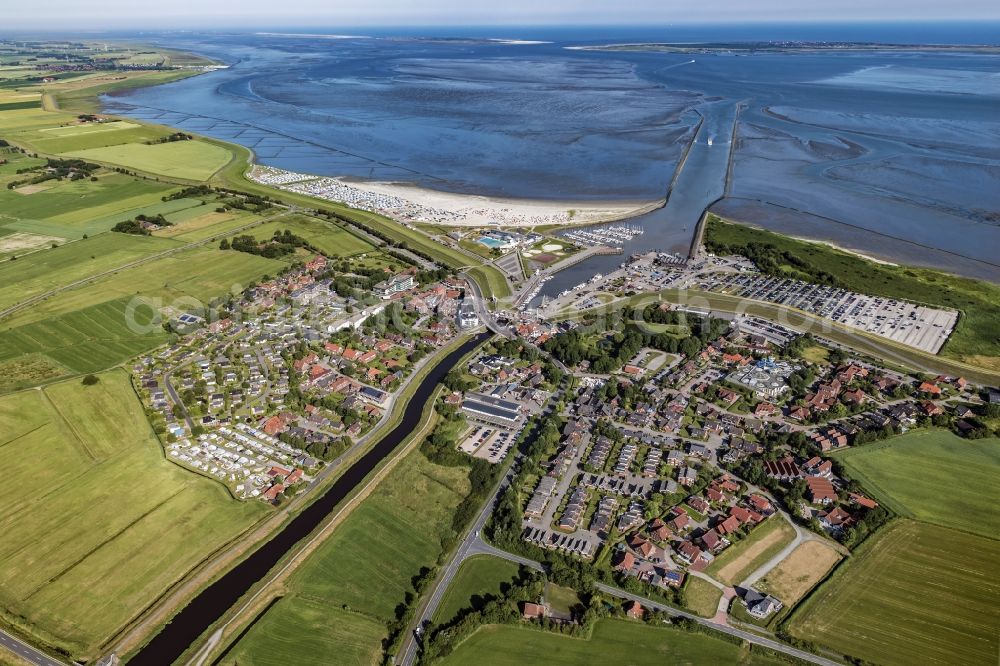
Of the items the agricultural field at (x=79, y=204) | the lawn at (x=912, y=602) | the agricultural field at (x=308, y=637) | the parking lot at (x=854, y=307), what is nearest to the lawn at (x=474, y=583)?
the agricultural field at (x=308, y=637)

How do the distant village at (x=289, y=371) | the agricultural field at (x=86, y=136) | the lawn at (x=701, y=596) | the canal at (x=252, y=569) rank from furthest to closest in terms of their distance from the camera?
1. the agricultural field at (x=86, y=136)
2. the distant village at (x=289, y=371)
3. the lawn at (x=701, y=596)
4. the canal at (x=252, y=569)

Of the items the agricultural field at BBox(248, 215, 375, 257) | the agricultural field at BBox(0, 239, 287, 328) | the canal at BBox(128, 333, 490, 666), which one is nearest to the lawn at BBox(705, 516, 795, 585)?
the canal at BBox(128, 333, 490, 666)

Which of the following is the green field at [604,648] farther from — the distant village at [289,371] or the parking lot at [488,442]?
the distant village at [289,371]

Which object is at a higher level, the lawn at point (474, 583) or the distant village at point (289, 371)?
the distant village at point (289, 371)

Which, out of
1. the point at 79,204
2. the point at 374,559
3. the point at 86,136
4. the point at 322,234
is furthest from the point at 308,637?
the point at 86,136

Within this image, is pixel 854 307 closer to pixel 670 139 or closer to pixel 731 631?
pixel 731 631

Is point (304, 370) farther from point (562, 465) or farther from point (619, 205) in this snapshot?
point (619, 205)
